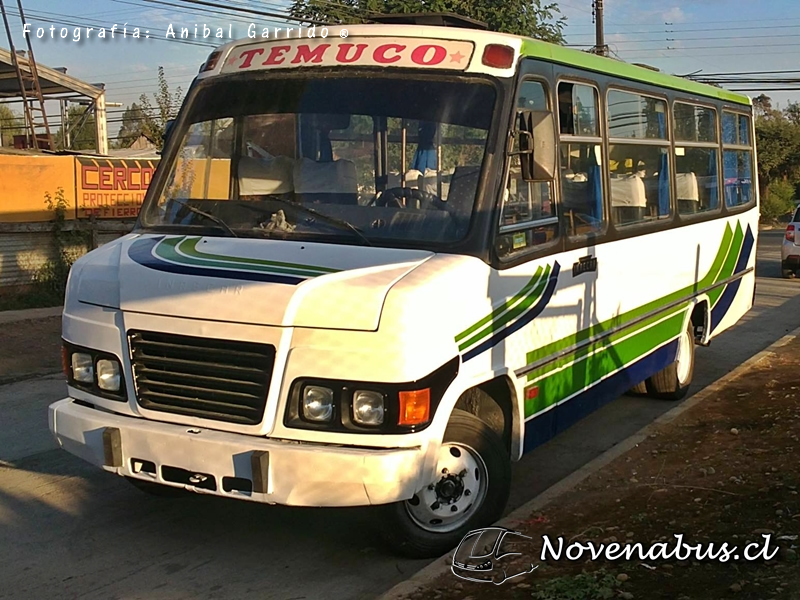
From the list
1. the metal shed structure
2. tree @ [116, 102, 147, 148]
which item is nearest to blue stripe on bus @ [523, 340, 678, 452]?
the metal shed structure

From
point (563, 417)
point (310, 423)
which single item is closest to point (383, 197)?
point (310, 423)

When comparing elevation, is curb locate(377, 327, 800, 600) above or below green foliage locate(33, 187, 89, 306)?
below

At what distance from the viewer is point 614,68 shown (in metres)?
6.99

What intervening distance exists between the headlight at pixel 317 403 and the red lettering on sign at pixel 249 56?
2.33 meters

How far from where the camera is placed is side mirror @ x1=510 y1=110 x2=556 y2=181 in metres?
5.13

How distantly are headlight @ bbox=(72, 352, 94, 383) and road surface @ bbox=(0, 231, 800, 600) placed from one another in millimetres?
952

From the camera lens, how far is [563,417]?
241 inches

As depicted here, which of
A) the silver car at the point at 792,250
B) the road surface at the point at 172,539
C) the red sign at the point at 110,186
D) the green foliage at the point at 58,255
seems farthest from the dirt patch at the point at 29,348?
the silver car at the point at 792,250

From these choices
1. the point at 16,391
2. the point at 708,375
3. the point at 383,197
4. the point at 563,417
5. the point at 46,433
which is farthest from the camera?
the point at 708,375

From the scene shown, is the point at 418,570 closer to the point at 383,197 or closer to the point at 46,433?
the point at 383,197

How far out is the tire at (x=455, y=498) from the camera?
488 cm

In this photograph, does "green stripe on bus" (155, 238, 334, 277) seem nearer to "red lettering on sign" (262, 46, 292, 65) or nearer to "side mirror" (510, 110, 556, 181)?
"red lettering on sign" (262, 46, 292, 65)

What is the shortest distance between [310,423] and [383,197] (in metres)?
1.45

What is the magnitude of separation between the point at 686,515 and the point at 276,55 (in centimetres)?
350
